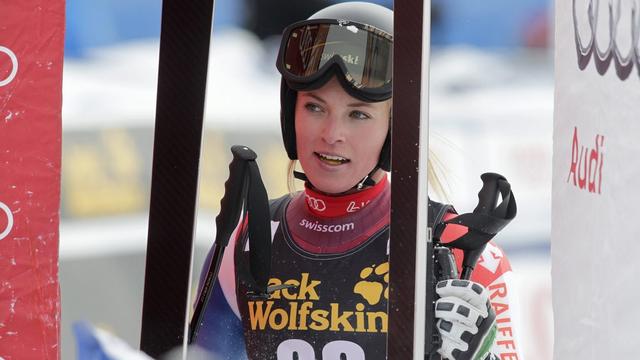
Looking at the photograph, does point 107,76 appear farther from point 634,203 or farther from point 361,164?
point 634,203

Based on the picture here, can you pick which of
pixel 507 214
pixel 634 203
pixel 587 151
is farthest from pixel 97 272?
Result: pixel 634 203

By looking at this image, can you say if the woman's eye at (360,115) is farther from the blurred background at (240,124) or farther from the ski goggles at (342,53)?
the blurred background at (240,124)

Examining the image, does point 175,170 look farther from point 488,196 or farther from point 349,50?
point 488,196

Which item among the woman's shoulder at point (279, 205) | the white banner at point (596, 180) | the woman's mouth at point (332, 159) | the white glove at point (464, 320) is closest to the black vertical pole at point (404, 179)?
the white glove at point (464, 320)

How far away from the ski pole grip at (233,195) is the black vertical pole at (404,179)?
785mm

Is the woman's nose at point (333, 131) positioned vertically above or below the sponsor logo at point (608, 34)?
below

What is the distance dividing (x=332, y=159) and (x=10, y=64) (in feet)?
4.51

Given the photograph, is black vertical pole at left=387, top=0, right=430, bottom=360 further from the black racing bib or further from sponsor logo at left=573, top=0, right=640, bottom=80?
the black racing bib

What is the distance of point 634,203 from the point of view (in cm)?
140

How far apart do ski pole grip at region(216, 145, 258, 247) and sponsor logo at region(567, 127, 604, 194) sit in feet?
4.41

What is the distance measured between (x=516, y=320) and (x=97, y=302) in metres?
1.18

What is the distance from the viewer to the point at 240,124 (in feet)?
9.80

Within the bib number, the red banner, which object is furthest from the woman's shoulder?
the red banner

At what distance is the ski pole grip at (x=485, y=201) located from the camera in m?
2.76
